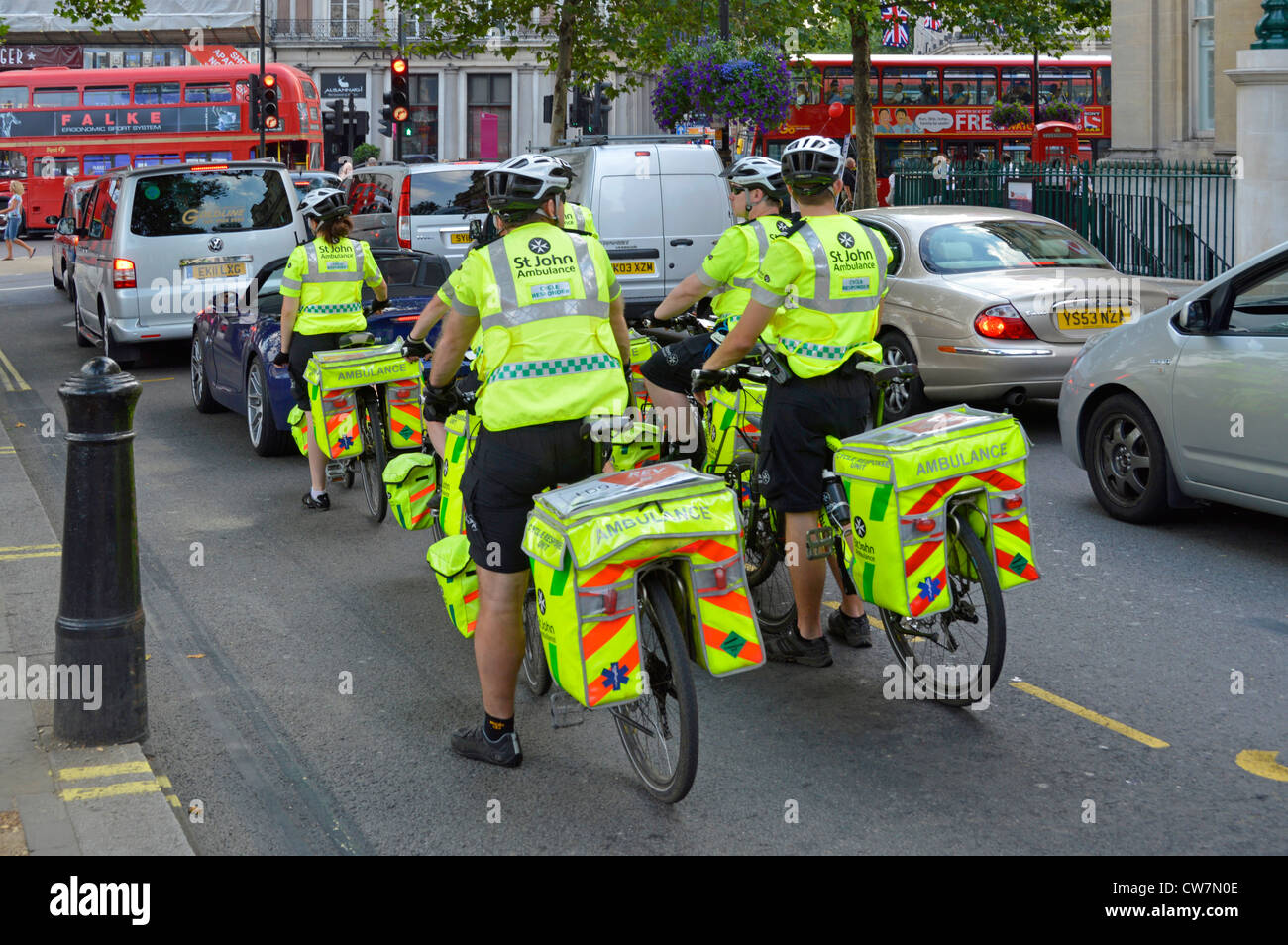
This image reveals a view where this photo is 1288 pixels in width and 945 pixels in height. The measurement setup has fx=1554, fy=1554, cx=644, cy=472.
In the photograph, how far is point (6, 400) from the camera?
1374cm

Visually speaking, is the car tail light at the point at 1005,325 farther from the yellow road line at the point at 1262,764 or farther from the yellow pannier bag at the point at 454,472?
the yellow road line at the point at 1262,764

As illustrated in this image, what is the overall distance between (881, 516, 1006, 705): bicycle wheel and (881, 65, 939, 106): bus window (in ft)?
105

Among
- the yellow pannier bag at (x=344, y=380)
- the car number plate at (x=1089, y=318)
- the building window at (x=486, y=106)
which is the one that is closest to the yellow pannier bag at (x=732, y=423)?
the yellow pannier bag at (x=344, y=380)

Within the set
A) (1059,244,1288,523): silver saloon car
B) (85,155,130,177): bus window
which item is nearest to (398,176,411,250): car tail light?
(1059,244,1288,523): silver saloon car

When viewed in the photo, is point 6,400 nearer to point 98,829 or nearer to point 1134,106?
point 98,829

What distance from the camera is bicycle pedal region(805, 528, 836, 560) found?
5574 mm

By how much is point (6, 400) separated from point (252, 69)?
3221 cm

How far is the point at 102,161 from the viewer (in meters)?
44.3

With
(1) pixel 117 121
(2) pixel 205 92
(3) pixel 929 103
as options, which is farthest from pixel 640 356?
(1) pixel 117 121

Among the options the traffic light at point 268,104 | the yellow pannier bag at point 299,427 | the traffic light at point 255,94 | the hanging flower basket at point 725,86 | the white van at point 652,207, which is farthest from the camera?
the traffic light at point 255,94

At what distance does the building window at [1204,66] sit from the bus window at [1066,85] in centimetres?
1766

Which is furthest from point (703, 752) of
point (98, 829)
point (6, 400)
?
point (6, 400)

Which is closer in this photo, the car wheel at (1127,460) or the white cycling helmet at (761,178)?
the white cycling helmet at (761,178)

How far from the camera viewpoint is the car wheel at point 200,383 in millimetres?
12492
